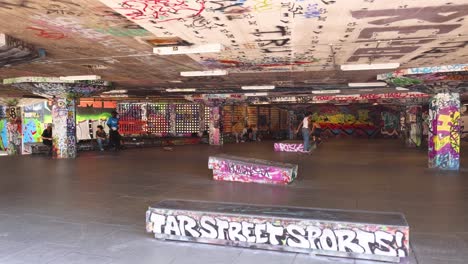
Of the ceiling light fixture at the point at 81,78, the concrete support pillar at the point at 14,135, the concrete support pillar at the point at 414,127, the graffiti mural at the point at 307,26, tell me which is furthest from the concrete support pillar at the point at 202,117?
the graffiti mural at the point at 307,26

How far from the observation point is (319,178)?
11.0m

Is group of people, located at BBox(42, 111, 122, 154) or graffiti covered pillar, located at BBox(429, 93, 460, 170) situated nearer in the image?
graffiti covered pillar, located at BBox(429, 93, 460, 170)

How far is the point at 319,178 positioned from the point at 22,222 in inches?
296

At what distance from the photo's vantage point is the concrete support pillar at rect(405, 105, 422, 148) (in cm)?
2431

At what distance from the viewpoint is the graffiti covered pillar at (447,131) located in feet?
43.0

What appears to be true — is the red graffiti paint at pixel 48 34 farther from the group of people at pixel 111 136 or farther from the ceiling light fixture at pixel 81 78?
the group of people at pixel 111 136

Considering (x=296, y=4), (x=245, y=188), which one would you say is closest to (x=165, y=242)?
(x=296, y=4)

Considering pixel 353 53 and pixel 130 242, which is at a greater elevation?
pixel 353 53

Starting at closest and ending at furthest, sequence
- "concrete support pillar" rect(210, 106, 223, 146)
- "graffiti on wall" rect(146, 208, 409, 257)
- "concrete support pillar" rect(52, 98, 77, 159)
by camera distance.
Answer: "graffiti on wall" rect(146, 208, 409, 257), "concrete support pillar" rect(52, 98, 77, 159), "concrete support pillar" rect(210, 106, 223, 146)

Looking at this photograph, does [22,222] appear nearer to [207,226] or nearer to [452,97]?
[207,226]

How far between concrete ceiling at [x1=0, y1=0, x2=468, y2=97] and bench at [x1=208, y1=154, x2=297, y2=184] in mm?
2823

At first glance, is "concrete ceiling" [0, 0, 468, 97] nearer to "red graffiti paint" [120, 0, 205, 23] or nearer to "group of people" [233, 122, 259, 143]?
"red graffiti paint" [120, 0, 205, 23]

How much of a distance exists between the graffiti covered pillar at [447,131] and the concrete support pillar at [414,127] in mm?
11700

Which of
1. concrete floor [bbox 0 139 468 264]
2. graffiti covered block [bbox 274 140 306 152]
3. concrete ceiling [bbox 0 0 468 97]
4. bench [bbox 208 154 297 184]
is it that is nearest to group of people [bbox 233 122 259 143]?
graffiti covered block [bbox 274 140 306 152]
